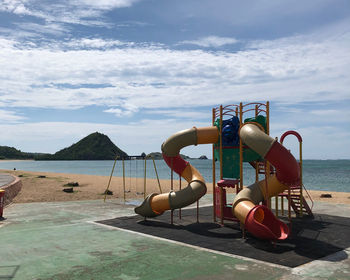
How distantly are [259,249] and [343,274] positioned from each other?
257cm

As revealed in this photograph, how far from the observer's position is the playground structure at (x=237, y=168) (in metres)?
11.1

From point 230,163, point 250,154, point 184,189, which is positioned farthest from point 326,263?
point 184,189

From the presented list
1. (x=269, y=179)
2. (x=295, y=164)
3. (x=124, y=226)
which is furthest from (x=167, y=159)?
(x=295, y=164)

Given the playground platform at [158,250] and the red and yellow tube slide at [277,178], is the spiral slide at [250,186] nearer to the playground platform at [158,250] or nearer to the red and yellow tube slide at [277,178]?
the red and yellow tube slide at [277,178]

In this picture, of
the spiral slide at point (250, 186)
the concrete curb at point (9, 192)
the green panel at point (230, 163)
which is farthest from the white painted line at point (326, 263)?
Result: the concrete curb at point (9, 192)

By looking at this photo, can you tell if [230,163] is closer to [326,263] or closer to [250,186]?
[250,186]

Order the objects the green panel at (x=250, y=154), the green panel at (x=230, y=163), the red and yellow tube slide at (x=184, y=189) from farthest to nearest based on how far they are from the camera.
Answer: the red and yellow tube slide at (x=184, y=189), the green panel at (x=230, y=163), the green panel at (x=250, y=154)

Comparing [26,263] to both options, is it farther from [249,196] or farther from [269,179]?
[269,179]

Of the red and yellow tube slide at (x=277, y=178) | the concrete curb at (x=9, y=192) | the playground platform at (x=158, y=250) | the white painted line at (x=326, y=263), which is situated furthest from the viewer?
the concrete curb at (x=9, y=192)

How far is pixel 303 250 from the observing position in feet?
32.3

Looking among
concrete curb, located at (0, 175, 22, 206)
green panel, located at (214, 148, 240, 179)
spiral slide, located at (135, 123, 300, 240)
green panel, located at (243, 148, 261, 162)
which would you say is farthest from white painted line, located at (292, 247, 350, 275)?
concrete curb, located at (0, 175, 22, 206)

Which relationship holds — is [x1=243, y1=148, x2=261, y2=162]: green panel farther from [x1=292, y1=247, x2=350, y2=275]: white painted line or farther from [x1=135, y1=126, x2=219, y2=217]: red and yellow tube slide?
[x1=292, y1=247, x2=350, y2=275]: white painted line

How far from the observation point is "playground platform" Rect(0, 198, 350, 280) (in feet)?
26.2

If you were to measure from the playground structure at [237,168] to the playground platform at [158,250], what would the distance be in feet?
2.61
